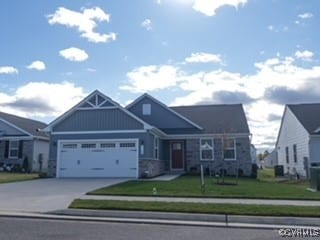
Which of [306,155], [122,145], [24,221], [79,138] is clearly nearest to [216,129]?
[306,155]

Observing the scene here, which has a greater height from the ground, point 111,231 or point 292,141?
point 292,141

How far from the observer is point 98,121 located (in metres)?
23.0

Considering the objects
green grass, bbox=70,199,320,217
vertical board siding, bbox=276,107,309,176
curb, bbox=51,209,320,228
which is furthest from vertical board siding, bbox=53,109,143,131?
curb, bbox=51,209,320,228

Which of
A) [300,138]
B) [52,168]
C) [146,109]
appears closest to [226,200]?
[52,168]

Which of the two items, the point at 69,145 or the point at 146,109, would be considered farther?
the point at 146,109

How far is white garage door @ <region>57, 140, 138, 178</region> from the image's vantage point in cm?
2234

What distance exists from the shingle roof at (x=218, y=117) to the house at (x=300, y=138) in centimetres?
369

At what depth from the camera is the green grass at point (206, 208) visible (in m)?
9.68

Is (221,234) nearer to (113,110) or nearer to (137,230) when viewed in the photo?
(137,230)

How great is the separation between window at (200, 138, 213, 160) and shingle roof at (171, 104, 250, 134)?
0.76m

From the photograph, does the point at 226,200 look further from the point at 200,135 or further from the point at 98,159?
the point at 200,135

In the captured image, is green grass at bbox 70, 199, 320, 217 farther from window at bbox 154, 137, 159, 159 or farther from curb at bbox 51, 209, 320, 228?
window at bbox 154, 137, 159, 159

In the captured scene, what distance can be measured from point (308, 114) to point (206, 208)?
19.7 meters

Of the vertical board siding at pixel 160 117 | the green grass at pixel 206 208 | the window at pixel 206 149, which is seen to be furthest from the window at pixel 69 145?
the green grass at pixel 206 208
